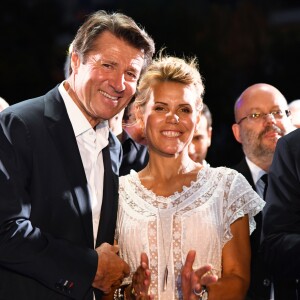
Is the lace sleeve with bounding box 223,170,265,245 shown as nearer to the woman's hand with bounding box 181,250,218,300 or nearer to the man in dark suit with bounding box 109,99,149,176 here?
the woman's hand with bounding box 181,250,218,300

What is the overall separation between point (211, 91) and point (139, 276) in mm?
13898

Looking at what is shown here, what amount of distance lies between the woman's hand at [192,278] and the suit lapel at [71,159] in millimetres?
452

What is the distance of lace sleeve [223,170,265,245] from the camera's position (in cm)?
347

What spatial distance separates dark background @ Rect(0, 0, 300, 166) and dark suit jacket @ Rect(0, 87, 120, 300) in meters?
12.7

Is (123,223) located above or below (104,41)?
below

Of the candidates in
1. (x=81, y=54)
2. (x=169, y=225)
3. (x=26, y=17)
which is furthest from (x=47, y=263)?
(x=26, y=17)

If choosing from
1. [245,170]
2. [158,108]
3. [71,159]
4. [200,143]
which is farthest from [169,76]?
[200,143]

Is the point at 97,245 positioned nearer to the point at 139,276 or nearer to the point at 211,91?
the point at 139,276

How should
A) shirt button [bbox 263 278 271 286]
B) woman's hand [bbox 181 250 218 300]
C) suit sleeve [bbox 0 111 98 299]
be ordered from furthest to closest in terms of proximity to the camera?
shirt button [bbox 263 278 271 286]
woman's hand [bbox 181 250 218 300]
suit sleeve [bbox 0 111 98 299]

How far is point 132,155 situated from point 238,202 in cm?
121

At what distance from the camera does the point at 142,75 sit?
150 inches

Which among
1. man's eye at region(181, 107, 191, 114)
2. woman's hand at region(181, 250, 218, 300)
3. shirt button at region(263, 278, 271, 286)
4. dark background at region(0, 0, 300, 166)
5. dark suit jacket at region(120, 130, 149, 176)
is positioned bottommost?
woman's hand at region(181, 250, 218, 300)

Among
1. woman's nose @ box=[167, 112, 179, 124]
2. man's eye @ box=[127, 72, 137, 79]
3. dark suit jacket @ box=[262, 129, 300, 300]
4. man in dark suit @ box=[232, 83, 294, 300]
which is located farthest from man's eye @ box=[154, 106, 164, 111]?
man in dark suit @ box=[232, 83, 294, 300]

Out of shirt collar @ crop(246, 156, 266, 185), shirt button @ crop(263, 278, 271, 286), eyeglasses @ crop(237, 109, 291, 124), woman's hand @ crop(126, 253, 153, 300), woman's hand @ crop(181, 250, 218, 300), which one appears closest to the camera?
woman's hand @ crop(181, 250, 218, 300)
